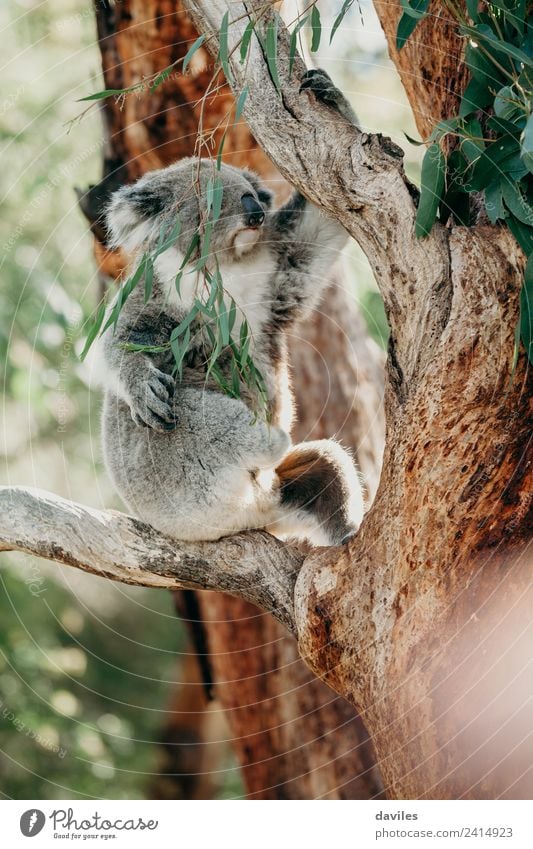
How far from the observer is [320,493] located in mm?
2736

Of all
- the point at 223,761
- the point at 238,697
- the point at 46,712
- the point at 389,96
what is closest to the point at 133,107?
the point at 389,96

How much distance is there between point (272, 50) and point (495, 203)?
0.60 meters

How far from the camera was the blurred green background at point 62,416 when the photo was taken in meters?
4.38

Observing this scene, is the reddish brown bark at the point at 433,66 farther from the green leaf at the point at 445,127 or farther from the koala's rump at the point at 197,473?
the koala's rump at the point at 197,473

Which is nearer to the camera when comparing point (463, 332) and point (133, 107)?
point (463, 332)

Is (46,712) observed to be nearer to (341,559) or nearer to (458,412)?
(341,559)

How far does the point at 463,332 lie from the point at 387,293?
0.87 ft

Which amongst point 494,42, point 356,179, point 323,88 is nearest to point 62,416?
point 323,88

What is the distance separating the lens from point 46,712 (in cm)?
532

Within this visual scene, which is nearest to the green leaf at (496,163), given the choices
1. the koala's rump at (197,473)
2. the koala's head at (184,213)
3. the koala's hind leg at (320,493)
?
the koala's head at (184,213)

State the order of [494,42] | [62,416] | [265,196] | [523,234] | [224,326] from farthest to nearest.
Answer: [62,416]
[265,196]
[224,326]
[523,234]
[494,42]

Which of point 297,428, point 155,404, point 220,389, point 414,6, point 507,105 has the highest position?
point 414,6

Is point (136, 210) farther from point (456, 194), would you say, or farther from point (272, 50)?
point (456, 194)
